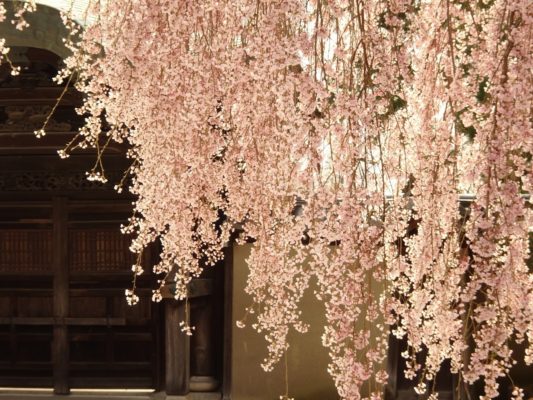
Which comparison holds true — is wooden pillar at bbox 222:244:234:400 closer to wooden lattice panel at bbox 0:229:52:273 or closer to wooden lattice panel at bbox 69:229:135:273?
wooden lattice panel at bbox 69:229:135:273

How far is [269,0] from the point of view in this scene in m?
2.65

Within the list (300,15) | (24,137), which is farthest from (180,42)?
(24,137)

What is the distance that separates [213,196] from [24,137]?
3.36m

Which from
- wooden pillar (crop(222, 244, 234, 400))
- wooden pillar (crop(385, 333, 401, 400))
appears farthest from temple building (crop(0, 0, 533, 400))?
wooden pillar (crop(385, 333, 401, 400))

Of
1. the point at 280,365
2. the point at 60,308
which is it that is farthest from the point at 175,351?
the point at 60,308

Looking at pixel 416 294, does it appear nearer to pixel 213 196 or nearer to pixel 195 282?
pixel 213 196

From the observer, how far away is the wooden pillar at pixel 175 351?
5859 mm

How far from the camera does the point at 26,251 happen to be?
21.7ft

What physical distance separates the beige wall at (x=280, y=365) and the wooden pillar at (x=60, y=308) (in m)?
Answer: 1.44

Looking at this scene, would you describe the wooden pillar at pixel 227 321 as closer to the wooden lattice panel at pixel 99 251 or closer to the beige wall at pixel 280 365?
the beige wall at pixel 280 365

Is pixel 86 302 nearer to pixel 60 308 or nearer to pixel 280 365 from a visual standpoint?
pixel 60 308

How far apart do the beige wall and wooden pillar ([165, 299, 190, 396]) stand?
387 millimetres

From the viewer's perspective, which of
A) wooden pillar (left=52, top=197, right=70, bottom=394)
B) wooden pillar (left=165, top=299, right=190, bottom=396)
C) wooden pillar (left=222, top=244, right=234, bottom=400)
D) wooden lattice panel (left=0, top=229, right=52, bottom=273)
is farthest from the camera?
wooden lattice panel (left=0, top=229, right=52, bottom=273)

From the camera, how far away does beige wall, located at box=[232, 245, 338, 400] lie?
19.7 feet
